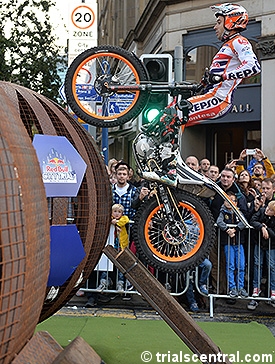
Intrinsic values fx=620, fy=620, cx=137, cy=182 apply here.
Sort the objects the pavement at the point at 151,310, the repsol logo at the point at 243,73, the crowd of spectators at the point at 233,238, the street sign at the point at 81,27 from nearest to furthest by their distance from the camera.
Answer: the repsol logo at the point at 243,73
the pavement at the point at 151,310
the crowd of spectators at the point at 233,238
the street sign at the point at 81,27

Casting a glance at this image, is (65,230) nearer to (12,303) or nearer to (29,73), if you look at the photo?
(12,303)

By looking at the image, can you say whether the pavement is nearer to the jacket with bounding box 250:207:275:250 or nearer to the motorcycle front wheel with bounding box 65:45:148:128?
the jacket with bounding box 250:207:275:250

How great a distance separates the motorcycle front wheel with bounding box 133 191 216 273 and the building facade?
29.1 feet

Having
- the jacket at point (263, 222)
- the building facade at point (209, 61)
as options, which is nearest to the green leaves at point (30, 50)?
the building facade at point (209, 61)

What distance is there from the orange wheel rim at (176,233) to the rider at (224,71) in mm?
335

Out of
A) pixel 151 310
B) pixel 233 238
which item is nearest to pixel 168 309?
pixel 151 310

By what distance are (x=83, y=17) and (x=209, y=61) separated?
27.9ft

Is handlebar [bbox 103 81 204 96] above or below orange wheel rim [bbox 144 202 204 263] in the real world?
above

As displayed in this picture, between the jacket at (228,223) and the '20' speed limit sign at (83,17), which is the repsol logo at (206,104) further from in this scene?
the '20' speed limit sign at (83,17)

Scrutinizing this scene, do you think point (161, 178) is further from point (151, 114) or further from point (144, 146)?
point (151, 114)

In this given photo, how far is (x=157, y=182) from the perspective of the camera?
6.12 metres

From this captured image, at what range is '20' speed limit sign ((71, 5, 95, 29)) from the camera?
10406 mm

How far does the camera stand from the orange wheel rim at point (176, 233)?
6.04 m

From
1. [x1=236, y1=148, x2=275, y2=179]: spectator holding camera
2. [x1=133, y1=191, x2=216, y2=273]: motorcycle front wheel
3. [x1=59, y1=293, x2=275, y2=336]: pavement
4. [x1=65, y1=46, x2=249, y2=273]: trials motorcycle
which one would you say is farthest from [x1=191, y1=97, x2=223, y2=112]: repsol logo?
[x1=236, y1=148, x2=275, y2=179]: spectator holding camera
